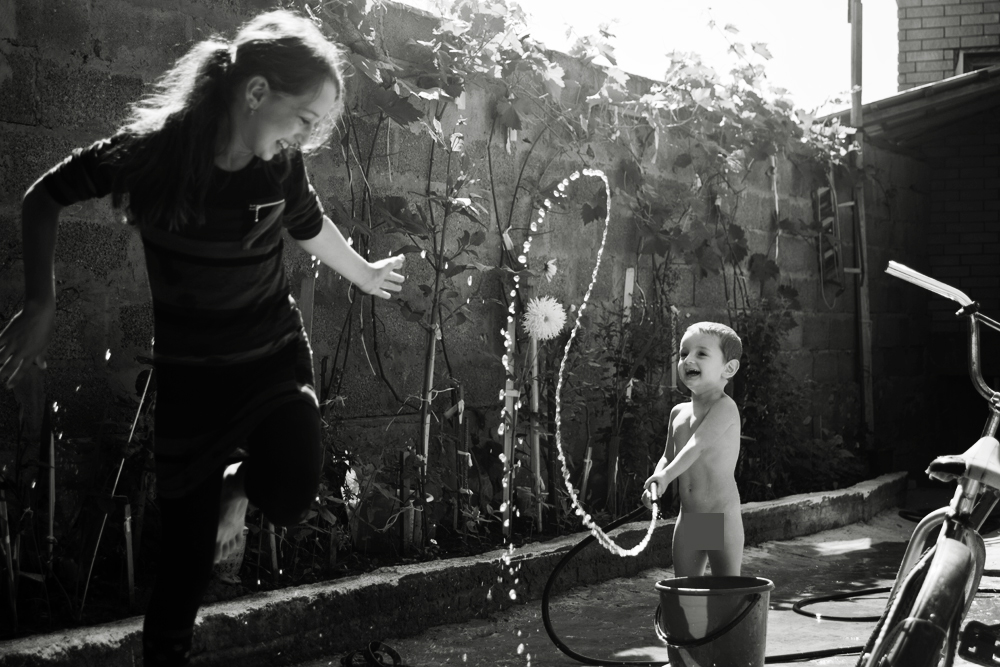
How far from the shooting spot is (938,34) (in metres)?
11.9

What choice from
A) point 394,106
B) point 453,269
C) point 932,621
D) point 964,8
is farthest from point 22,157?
point 964,8

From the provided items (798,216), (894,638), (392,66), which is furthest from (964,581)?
(798,216)

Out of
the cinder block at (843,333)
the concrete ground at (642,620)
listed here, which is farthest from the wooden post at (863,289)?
the concrete ground at (642,620)

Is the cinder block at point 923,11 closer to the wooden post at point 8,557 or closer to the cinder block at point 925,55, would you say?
the cinder block at point 925,55

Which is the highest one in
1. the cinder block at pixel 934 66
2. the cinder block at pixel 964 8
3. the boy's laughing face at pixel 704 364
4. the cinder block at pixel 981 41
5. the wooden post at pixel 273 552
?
the cinder block at pixel 964 8

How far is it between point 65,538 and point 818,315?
5.96 m

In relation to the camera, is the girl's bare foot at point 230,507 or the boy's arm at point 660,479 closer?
the girl's bare foot at point 230,507

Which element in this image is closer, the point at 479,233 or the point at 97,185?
the point at 97,185

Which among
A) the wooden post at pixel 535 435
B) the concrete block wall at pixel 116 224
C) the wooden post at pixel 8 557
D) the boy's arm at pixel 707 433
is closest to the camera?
the wooden post at pixel 8 557

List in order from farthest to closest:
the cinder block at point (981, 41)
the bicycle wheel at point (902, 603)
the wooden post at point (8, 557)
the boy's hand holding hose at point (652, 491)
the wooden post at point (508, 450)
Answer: the cinder block at point (981, 41) → the wooden post at point (508, 450) → the boy's hand holding hose at point (652, 491) → the wooden post at point (8, 557) → the bicycle wheel at point (902, 603)

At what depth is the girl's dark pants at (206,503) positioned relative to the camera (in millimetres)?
2459

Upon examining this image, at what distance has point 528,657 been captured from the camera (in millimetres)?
3846

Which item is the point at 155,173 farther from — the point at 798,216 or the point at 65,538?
the point at 798,216

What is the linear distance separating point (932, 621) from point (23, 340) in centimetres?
191
